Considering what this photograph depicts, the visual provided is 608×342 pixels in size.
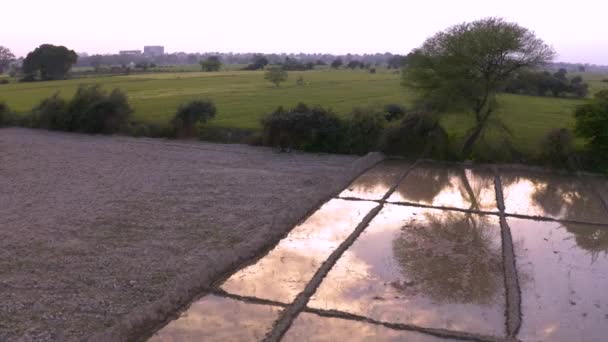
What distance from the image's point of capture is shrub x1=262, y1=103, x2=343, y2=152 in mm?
20250

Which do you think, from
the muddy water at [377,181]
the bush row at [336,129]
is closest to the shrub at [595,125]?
the bush row at [336,129]

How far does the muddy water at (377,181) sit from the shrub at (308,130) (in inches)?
96.4

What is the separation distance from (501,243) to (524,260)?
35.9 inches

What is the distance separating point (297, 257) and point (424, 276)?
2.32m

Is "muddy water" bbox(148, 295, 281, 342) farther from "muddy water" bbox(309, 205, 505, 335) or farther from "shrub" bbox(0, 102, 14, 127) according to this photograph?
"shrub" bbox(0, 102, 14, 127)

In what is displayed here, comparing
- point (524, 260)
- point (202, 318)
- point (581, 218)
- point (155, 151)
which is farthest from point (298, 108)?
point (202, 318)

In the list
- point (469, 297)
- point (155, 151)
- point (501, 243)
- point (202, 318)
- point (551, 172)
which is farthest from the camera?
point (155, 151)

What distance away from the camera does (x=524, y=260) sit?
1008 centimetres

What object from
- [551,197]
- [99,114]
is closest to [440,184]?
[551,197]

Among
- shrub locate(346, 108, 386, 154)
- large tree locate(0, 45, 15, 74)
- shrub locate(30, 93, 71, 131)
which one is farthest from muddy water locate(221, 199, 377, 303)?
large tree locate(0, 45, 15, 74)

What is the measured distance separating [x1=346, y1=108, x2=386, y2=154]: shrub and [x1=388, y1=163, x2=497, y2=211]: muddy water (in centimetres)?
240

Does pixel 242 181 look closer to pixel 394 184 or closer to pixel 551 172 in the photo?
pixel 394 184

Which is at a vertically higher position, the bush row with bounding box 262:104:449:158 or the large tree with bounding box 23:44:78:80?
the large tree with bounding box 23:44:78:80

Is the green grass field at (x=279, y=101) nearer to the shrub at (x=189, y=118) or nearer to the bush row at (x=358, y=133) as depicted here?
the shrub at (x=189, y=118)
